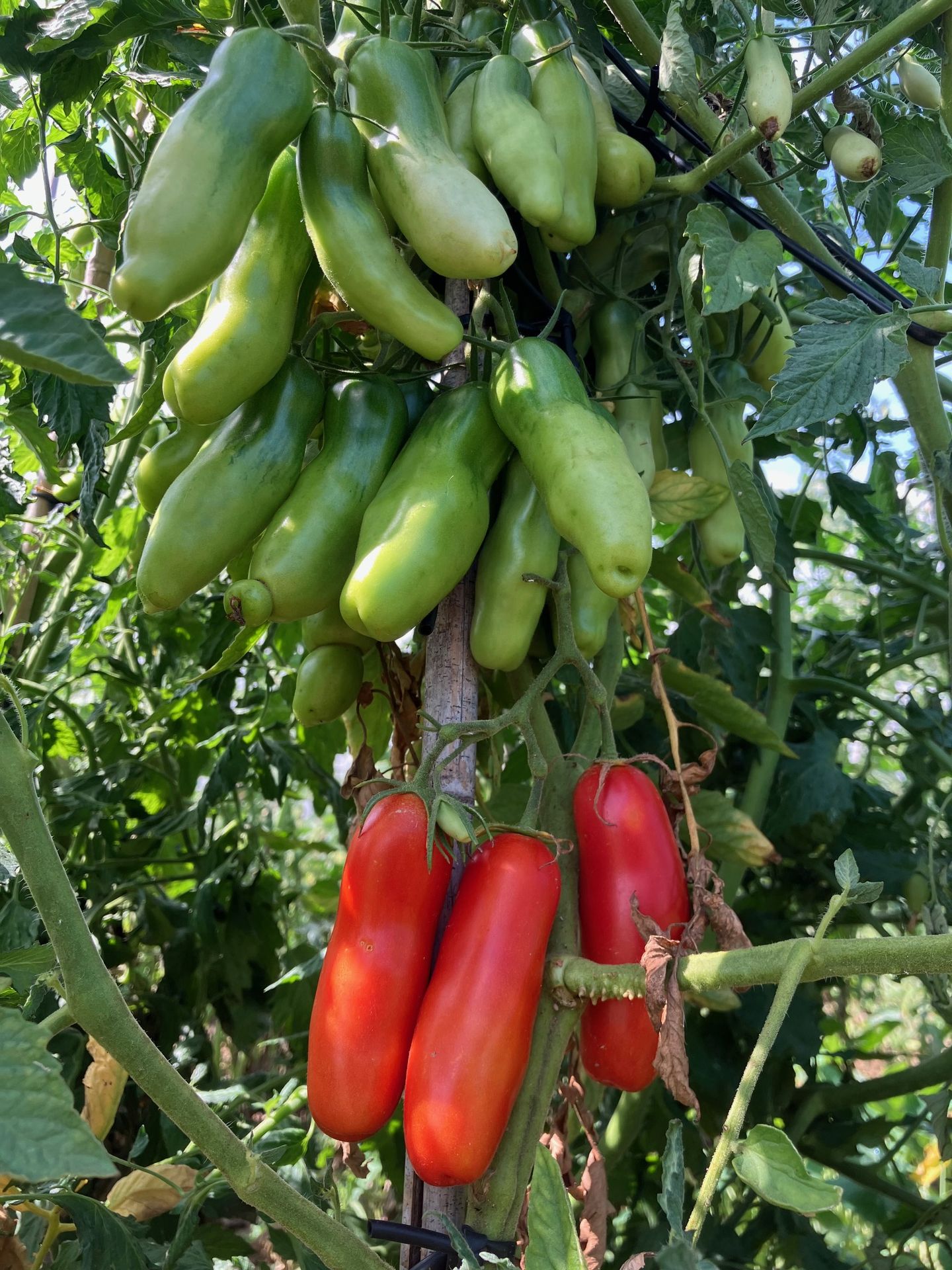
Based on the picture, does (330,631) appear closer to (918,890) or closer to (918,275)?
(918,275)

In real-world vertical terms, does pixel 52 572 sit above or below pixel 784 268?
below

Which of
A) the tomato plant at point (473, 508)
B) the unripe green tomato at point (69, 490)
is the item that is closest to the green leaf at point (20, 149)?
the tomato plant at point (473, 508)

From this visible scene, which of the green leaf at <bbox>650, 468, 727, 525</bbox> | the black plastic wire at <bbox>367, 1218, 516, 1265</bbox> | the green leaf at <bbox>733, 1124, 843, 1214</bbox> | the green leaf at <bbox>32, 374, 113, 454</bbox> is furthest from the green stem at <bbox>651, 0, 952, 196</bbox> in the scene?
the black plastic wire at <bbox>367, 1218, 516, 1265</bbox>

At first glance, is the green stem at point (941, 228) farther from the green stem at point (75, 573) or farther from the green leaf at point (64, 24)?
the green stem at point (75, 573)

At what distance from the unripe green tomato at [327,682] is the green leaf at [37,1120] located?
15.5 inches

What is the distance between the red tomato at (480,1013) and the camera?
2.05 ft

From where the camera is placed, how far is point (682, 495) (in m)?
0.87

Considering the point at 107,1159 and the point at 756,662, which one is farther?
the point at 756,662

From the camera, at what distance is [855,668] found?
63.9 inches

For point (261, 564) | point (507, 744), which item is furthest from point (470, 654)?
point (507, 744)

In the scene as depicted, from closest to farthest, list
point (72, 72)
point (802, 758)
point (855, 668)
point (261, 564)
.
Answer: point (261, 564) → point (72, 72) → point (802, 758) → point (855, 668)

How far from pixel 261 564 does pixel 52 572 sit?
907 millimetres

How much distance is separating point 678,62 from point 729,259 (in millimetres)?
153

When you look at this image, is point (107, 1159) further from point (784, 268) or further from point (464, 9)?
point (784, 268)
